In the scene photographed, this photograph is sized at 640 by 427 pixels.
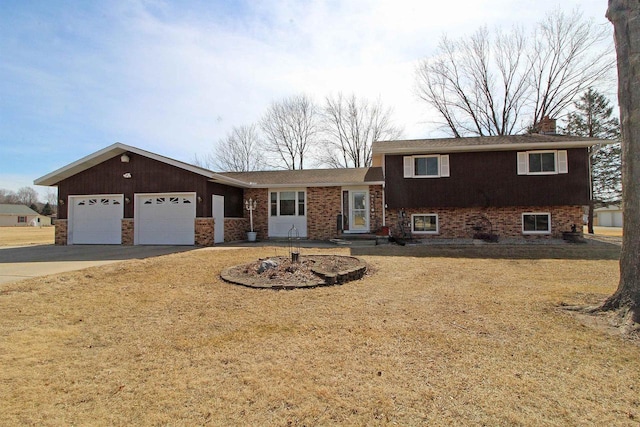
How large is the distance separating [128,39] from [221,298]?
8.36 m

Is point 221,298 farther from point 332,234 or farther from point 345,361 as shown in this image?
point 332,234

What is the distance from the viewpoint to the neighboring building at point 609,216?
126 feet

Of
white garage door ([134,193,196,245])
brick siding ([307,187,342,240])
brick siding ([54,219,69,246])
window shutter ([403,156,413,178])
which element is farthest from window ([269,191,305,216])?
brick siding ([54,219,69,246])

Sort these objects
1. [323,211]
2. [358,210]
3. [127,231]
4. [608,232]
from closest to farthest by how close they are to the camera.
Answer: [127,231], [358,210], [323,211], [608,232]

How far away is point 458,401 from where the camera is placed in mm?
2607

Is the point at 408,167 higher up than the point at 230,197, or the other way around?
the point at 408,167

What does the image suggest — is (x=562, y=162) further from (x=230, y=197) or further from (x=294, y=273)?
(x=230, y=197)

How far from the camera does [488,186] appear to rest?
14594 millimetres

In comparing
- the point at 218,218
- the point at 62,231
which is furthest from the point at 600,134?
the point at 62,231

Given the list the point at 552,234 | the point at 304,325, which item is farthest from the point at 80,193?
the point at 552,234

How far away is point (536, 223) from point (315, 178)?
10.2m

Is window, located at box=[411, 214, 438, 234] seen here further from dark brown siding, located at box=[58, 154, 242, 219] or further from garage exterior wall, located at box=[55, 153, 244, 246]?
dark brown siding, located at box=[58, 154, 242, 219]

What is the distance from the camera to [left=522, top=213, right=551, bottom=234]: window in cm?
1464

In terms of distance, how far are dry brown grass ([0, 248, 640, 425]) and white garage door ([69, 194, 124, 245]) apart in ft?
30.2
